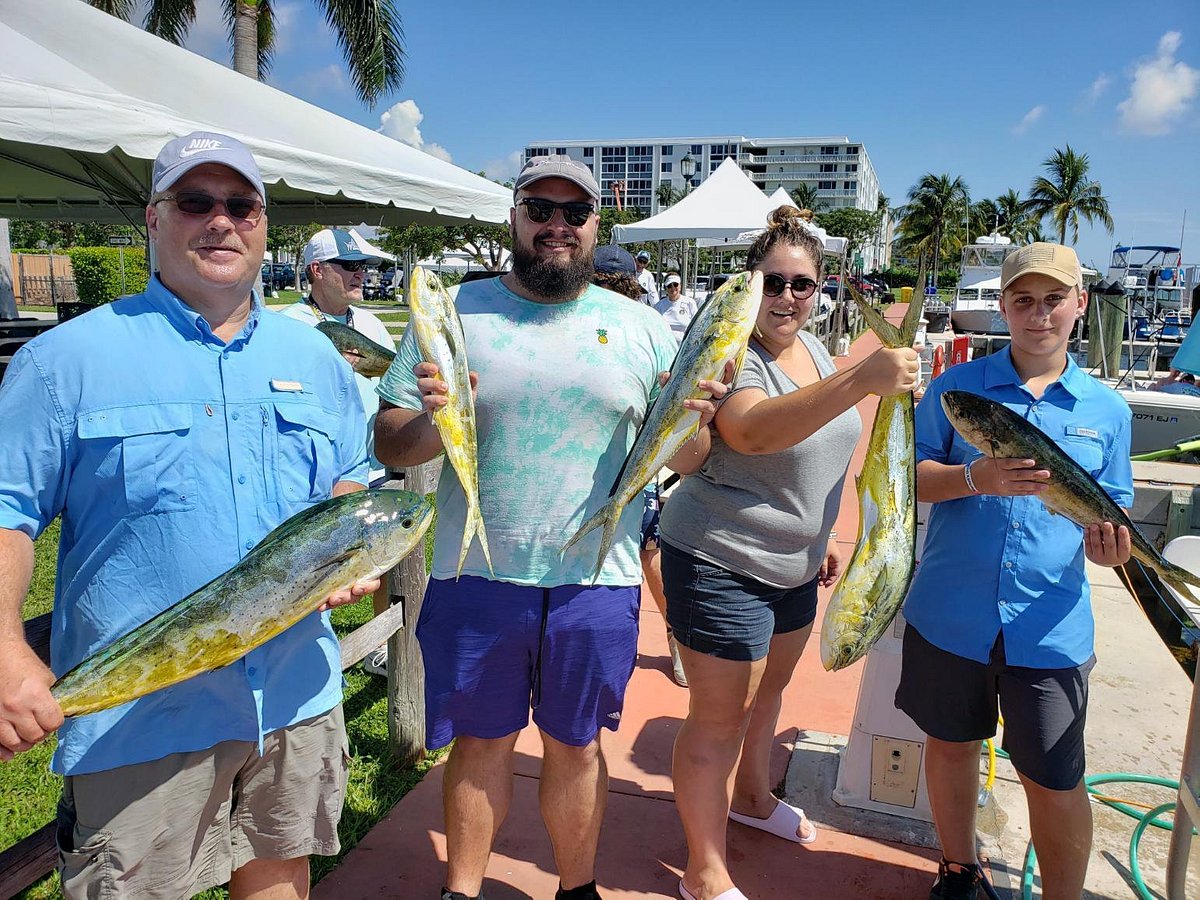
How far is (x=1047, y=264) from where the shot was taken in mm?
2361

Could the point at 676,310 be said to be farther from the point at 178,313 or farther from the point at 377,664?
the point at 178,313

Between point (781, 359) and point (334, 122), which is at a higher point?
point (334, 122)

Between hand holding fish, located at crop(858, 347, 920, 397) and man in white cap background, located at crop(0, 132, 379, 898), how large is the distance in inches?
56.2

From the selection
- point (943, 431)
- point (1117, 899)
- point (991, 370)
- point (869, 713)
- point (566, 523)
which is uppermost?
point (991, 370)

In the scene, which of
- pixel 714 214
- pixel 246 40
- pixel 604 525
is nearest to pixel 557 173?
pixel 604 525

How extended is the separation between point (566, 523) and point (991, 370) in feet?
4.69

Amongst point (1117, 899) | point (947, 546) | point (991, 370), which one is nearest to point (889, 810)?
point (1117, 899)

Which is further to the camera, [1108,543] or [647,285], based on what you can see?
[647,285]

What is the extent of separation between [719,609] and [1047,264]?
1441 mm

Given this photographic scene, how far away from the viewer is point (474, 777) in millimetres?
2529

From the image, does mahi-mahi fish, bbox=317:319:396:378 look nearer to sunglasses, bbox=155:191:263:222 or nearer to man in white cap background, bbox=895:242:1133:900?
sunglasses, bbox=155:191:263:222

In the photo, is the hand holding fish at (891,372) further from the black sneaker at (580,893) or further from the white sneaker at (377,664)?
the white sneaker at (377,664)

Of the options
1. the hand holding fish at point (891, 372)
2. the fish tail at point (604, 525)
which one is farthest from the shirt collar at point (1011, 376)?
the fish tail at point (604, 525)

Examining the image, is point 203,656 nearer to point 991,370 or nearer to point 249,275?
point 249,275
